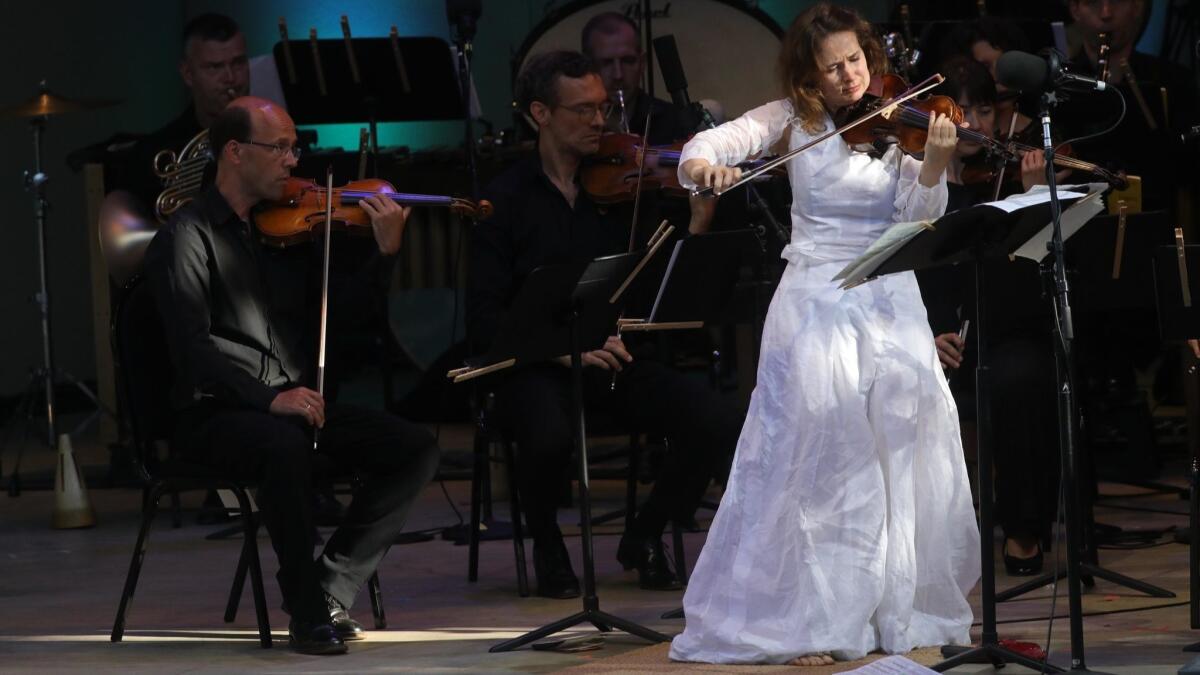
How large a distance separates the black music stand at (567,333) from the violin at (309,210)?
1.98 ft

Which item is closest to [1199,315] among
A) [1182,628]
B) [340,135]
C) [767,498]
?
[1182,628]

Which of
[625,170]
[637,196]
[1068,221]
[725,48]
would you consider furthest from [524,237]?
[725,48]

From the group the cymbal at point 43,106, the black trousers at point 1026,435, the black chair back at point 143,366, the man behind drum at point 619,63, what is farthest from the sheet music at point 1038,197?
the cymbal at point 43,106

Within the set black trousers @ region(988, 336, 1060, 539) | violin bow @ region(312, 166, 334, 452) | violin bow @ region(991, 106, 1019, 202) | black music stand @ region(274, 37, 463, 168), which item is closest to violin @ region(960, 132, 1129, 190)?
violin bow @ region(991, 106, 1019, 202)

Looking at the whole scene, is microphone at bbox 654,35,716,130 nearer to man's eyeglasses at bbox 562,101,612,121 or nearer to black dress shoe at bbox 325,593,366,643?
man's eyeglasses at bbox 562,101,612,121

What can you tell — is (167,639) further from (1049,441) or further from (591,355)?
(1049,441)

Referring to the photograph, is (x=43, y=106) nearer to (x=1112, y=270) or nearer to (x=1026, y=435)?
(x=1026, y=435)

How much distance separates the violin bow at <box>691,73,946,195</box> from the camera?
3.66 m

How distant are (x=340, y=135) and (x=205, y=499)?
3.25 meters

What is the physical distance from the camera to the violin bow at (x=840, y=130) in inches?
144

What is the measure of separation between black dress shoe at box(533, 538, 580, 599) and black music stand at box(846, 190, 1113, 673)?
1279 millimetres

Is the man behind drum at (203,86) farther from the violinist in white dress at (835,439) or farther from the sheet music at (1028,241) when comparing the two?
the sheet music at (1028,241)

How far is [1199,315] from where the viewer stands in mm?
3949

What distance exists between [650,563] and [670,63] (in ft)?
4.54
